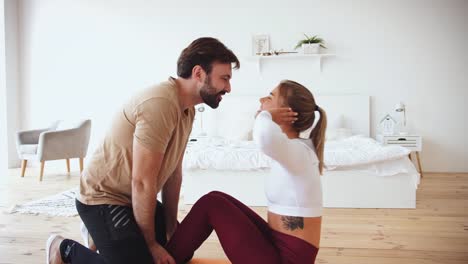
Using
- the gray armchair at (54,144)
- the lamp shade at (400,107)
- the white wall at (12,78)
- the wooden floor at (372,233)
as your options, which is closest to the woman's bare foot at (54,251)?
the wooden floor at (372,233)

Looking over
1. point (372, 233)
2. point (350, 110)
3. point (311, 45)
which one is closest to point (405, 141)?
point (350, 110)

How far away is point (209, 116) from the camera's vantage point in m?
5.68

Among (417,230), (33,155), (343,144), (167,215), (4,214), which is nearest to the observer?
(167,215)

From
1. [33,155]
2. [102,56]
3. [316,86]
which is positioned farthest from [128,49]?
[316,86]

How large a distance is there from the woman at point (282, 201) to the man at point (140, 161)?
199 mm

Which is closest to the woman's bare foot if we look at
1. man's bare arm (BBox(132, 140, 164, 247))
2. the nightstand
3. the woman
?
man's bare arm (BBox(132, 140, 164, 247))

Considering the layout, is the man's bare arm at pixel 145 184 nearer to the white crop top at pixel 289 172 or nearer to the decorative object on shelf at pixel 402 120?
the white crop top at pixel 289 172

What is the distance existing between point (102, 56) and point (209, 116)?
70.9 inches

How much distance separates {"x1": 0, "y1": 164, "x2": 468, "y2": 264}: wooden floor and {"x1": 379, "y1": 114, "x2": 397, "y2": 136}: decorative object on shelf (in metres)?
1.29

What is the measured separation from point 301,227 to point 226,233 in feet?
0.94

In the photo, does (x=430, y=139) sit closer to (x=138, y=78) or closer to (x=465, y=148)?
(x=465, y=148)

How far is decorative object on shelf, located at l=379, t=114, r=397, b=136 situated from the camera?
17.1 ft

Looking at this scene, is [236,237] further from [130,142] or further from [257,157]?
[257,157]

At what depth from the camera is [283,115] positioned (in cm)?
160
